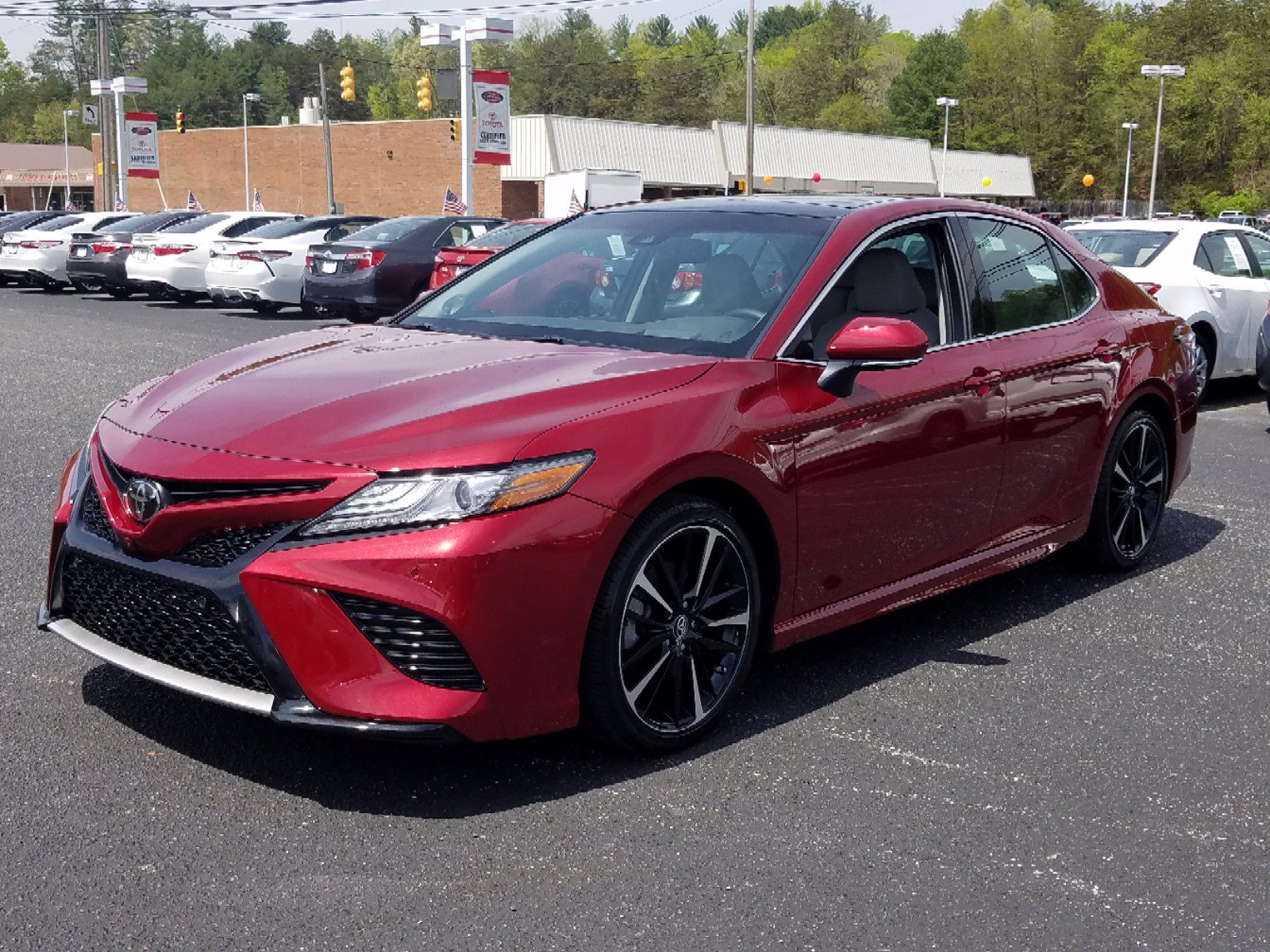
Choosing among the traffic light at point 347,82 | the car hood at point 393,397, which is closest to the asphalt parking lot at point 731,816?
the car hood at point 393,397

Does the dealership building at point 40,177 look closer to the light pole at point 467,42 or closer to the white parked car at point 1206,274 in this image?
the light pole at point 467,42

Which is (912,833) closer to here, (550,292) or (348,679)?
(348,679)

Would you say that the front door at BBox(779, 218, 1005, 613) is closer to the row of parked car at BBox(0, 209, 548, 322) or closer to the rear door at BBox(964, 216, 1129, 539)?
the rear door at BBox(964, 216, 1129, 539)

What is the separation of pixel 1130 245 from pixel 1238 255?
102 cm

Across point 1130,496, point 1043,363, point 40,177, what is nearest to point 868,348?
point 1043,363

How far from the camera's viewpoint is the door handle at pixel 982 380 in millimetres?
5105

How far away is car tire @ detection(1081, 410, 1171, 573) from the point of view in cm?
612

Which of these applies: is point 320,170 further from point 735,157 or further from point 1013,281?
point 1013,281

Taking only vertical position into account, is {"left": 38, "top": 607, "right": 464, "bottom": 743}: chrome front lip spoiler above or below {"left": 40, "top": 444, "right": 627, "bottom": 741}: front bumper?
below

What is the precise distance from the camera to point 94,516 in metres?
4.04

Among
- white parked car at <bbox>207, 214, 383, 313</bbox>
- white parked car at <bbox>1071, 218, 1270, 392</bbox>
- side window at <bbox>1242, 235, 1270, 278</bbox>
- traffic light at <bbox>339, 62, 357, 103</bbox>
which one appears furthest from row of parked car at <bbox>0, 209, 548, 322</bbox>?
traffic light at <bbox>339, 62, 357, 103</bbox>

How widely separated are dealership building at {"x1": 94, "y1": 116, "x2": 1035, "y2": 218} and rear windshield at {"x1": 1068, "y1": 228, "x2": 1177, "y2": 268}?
39.9m

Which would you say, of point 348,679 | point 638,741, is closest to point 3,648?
point 348,679

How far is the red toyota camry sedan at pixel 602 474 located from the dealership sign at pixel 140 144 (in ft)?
144
